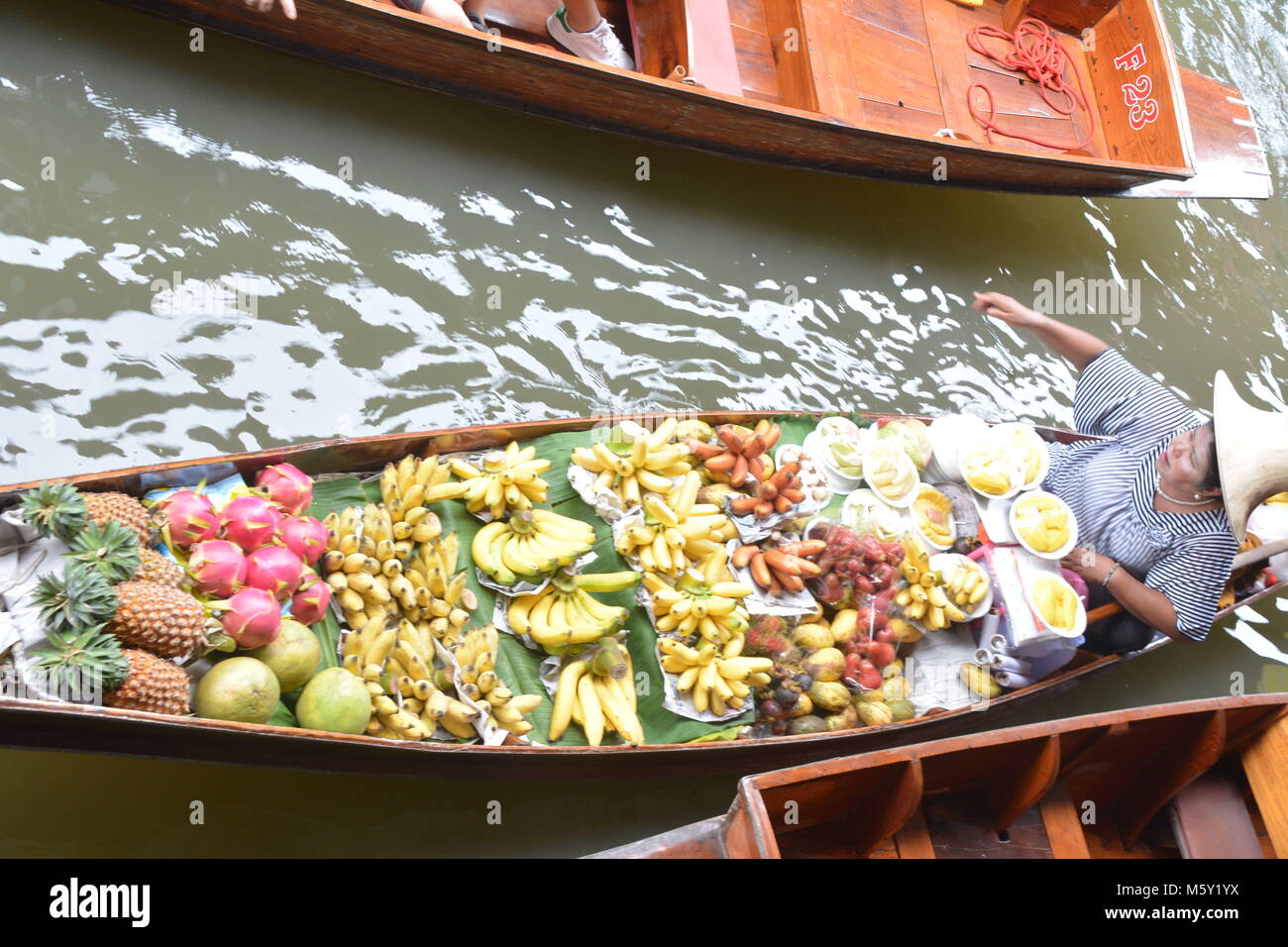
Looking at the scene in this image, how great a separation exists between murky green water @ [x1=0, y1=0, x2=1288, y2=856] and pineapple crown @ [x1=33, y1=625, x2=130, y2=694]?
1.15 m

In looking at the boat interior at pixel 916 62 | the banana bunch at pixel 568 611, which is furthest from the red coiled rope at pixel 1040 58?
the banana bunch at pixel 568 611

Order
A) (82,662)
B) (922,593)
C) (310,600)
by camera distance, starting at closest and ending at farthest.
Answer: (82,662), (310,600), (922,593)

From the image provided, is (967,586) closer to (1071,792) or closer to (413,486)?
(1071,792)

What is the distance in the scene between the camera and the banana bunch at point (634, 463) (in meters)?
4.16

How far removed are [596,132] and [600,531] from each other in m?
2.80

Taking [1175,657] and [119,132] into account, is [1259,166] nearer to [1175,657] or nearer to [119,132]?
[1175,657]

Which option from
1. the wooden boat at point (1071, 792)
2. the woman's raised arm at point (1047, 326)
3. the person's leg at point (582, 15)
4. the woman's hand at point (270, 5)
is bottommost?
the wooden boat at point (1071, 792)

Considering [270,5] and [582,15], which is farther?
[582,15]

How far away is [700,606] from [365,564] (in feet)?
4.09

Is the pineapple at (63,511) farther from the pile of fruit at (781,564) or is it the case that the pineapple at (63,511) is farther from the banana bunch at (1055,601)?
the banana bunch at (1055,601)

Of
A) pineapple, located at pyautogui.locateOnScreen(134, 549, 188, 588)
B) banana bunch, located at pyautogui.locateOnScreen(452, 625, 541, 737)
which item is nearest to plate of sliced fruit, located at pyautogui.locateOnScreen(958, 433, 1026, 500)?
banana bunch, located at pyautogui.locateOnScreen(452, 625, 541, 737)

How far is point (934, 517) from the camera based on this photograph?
15.0 feet

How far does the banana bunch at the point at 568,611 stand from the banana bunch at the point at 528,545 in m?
0.09

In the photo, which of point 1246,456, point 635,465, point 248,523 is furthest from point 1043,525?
point 248,523
